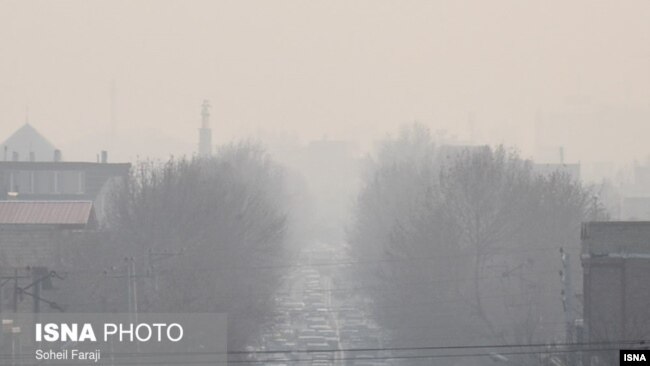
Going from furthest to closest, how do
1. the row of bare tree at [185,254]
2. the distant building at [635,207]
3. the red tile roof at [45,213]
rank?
1. the distant building at [635,207]
2. the red tile roof at [45,213]
3. the row of bare tree at [185,254]

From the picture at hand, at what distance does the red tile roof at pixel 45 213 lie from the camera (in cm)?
6222

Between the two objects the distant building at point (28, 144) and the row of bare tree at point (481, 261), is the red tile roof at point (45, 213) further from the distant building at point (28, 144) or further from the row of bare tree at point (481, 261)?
the distant building at point (28, 144)

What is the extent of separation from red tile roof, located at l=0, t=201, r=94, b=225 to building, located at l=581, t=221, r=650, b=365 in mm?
26012

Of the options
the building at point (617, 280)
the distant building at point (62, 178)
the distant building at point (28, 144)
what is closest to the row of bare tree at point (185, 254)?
the distant building at point (62, 178)

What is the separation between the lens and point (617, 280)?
4231 cm

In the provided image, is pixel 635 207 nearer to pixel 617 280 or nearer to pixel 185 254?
pixel 185 254

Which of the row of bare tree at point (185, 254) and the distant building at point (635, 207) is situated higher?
the distant building at point (635, 207)

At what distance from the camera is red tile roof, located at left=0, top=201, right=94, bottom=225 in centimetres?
6222

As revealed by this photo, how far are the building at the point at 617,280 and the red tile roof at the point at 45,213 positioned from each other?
85.3ft

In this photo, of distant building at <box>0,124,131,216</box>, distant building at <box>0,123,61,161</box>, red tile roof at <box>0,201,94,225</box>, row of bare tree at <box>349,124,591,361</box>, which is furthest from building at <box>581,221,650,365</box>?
distant building at <box>0,123,61,161</box>

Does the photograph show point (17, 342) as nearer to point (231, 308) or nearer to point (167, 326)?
point (167, 326)

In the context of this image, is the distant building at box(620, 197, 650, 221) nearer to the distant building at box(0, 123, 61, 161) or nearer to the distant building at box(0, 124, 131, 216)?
the distant building at box(0, 123, 61, 161)

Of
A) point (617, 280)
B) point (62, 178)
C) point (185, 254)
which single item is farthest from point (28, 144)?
point (617, 280)

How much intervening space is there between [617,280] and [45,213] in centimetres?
2818
